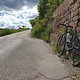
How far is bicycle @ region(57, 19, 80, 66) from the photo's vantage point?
7242mm

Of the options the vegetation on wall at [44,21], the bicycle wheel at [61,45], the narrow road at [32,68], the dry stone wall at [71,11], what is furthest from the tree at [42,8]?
the narrow road at [32,68]

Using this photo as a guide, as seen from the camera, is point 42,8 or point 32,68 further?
point 42,8

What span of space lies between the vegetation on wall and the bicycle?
4.73m

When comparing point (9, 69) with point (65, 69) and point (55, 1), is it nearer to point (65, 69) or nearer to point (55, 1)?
point (65, 69)

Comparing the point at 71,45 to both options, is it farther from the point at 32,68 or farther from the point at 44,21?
the point at 44,21

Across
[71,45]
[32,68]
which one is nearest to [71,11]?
[71,45]

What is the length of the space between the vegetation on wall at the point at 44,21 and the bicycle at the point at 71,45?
4.73 meters

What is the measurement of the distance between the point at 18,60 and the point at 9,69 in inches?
53.1

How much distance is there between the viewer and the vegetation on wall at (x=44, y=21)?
48.6 ft

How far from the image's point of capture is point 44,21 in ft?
58.5

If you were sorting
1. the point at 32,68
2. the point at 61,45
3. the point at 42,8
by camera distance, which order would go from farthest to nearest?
the point at 42,8 → the point at 61,45 → the point at 32,68

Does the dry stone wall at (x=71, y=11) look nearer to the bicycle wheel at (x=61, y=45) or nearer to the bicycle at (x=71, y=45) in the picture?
the bicycle at (x=71, y=45)

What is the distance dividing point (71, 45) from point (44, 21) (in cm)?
1008

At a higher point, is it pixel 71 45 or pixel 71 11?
pixel 71 11
